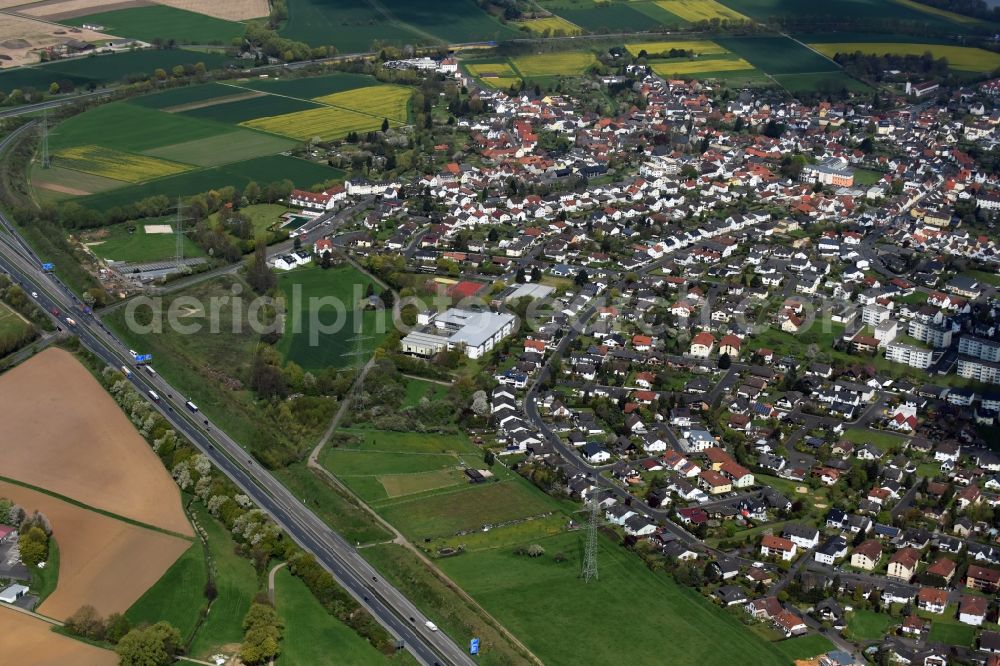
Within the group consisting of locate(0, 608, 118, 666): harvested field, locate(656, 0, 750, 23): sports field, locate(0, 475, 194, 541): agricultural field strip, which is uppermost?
locate(656, 0, 750, 23): sports field

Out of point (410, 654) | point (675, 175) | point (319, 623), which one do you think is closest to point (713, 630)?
point (410, 654)

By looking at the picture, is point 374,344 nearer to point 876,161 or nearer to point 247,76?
point 876,161

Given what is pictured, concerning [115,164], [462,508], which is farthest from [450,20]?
[462,508]

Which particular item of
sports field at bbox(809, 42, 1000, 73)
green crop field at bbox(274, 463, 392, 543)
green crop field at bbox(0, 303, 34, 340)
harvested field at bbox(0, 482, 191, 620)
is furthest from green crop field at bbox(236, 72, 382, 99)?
harvested field at bbox(0, 482, 191, 620)

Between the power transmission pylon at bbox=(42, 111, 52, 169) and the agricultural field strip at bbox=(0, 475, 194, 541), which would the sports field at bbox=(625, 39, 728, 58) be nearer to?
the power transmission pylon at bbox=(42, 111, 52, 169)

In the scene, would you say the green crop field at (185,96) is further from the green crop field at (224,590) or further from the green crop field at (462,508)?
the green crop field at (462,508)

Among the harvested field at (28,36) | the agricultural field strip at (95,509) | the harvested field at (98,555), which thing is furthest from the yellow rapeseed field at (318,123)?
the harvested field at (98,555)
